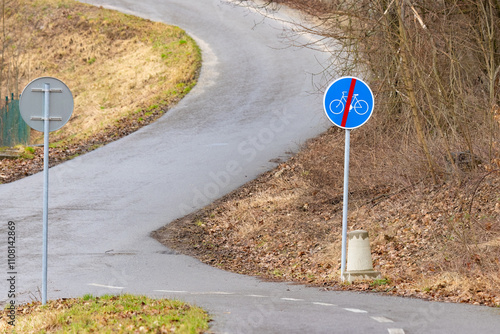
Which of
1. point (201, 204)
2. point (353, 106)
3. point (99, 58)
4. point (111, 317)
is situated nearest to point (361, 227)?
point (353, 106)

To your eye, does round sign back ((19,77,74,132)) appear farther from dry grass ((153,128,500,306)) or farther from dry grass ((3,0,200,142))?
dry grass ((3,0,200,142))

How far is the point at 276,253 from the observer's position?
1441cm

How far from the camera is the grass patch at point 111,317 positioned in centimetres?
740

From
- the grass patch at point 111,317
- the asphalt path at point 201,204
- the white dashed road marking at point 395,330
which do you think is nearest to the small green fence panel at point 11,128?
the asphalt path at point 201,204

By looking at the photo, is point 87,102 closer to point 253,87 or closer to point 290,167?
point 253,87

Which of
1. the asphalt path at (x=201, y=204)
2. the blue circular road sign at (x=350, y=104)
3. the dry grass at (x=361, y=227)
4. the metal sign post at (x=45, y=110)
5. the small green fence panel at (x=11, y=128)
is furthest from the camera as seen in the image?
the small green fence panel at (x=11, y=128)

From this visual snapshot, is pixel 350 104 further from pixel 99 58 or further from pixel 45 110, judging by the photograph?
pixel 99 58

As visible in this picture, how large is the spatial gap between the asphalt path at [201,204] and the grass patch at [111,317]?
412mm

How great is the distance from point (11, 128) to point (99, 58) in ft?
47.8

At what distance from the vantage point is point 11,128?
24.1 m

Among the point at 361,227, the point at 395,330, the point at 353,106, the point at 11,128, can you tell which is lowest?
the point at 395,330

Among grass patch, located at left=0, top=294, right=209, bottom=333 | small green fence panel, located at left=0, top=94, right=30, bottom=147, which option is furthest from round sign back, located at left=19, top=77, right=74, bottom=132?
small green fence panel, located at left=0, top=94, right=30, bottom=147

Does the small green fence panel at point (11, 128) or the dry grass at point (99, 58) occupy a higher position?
the dry grass at point (99, 58)

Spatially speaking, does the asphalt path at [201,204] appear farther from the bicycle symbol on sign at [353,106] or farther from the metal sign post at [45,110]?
Result: the bicycle symbol on sign at [353,106]
